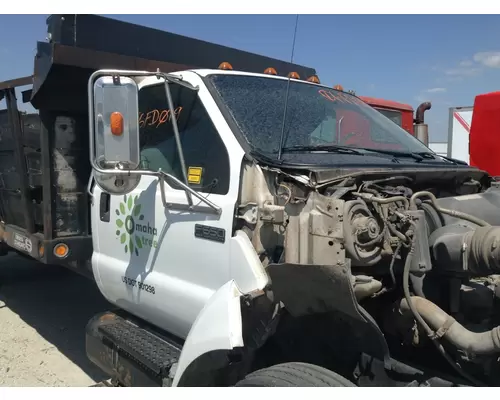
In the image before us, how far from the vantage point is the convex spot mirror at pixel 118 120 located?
8.79 ft

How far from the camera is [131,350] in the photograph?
3.25 m

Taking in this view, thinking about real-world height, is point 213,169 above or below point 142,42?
below

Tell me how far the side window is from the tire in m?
0.92

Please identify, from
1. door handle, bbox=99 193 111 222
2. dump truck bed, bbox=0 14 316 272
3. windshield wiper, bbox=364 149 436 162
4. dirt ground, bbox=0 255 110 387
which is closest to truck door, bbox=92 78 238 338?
door handle, bbox=99 193 111 222

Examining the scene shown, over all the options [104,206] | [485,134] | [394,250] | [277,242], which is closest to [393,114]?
[485,134]

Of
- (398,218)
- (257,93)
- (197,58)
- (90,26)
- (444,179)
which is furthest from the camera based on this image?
(197,58)

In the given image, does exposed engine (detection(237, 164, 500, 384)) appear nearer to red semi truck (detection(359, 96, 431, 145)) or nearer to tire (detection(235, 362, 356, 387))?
tire (detection(235, 362, 356, 387))

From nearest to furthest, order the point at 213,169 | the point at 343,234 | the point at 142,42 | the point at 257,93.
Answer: the point at 343,234 → the point at 213,169 → the point at 257,93 → the point at 142,42

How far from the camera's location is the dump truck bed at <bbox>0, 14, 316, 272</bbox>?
4.12 m

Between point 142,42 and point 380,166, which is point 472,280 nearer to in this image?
point 380,166

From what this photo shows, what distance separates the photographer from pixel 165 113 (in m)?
3.36

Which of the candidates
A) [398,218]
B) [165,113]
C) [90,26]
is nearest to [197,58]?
[90,26]

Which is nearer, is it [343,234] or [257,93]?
[343,234]

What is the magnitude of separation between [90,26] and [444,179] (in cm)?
292
